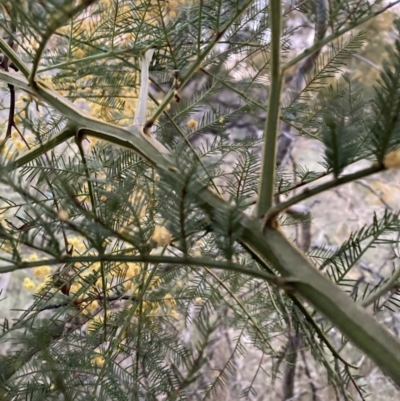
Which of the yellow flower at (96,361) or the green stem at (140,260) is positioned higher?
the yellow flower at (96,361)

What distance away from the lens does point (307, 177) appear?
46 centimetres

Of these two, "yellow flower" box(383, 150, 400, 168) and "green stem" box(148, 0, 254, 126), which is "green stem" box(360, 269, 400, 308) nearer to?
"yellow flower" box(383, 150, 400, 168)

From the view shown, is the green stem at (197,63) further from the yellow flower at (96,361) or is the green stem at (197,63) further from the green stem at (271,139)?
the yellow flower at (96,361)

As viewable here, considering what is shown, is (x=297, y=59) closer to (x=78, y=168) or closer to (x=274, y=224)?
(x=274, y=224)

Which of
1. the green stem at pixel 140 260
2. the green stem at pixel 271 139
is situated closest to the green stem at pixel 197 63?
the green stem at pixel 271 139

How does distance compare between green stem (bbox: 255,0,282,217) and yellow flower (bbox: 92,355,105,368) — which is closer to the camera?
green stem (bbox: 255,0,282,217)

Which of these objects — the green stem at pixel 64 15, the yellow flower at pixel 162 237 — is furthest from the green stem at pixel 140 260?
the green stem at pixel 64 15

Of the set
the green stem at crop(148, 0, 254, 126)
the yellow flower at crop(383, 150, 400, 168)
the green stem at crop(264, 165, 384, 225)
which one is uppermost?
the green stem at crop(148, 0, 254, 126)

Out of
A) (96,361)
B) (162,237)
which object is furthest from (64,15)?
(96,361)

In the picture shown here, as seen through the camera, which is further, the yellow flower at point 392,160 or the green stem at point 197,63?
the green stem at point 197,63

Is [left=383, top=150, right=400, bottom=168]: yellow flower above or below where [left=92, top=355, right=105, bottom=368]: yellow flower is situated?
below

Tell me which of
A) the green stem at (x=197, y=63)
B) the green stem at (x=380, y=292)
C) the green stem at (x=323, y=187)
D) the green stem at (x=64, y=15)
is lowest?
the green stem at (x=380, y=292)

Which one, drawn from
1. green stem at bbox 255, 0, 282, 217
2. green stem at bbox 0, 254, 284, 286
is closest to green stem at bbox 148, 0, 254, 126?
green stem at bbox 255, 0, 282, 217

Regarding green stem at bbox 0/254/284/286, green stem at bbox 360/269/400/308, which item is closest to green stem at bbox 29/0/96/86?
green stem at bbox 0/254/284/286
